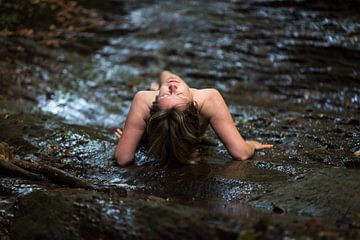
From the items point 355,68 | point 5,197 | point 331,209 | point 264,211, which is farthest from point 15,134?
point 355,68

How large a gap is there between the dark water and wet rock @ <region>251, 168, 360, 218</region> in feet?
0.04

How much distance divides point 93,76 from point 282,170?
228 inches

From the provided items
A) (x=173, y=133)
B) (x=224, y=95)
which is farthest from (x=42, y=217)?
Result: (x=224, y=95)

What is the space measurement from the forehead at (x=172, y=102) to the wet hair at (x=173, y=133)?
0.12 feet

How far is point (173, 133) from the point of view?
14.5ft

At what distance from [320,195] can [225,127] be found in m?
1.77

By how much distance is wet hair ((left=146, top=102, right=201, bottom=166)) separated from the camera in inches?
174

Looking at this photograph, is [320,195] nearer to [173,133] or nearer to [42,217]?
[173,133]

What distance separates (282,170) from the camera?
4.38 metres

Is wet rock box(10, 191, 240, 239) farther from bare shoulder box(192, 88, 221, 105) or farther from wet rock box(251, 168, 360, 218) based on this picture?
bare shoulder box(192, 88, 221, 105)

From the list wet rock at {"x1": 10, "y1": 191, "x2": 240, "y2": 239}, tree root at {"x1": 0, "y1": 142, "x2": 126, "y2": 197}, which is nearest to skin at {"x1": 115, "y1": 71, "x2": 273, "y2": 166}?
tree root at {"x1": 0, "y1": 142, "x2": 126, "y2": 197}

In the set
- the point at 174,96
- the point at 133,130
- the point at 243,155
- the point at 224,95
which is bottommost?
the point at 224,95

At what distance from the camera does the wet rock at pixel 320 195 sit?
2.96 metres

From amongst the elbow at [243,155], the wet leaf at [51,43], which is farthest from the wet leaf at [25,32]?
the elbow at [243,155]
